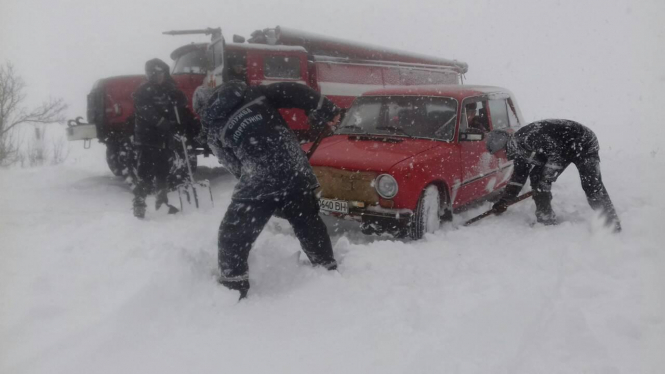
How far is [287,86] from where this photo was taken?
308 cm

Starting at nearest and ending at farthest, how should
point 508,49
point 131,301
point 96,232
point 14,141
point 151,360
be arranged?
point 151,360
point 131,301
point 96,232
point 14,141
point 508,49

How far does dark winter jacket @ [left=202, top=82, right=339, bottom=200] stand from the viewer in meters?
2.91

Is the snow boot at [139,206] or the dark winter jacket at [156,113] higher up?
the dark winter jacket at [156,113]

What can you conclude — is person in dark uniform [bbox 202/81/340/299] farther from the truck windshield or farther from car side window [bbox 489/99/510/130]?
the truck windshield

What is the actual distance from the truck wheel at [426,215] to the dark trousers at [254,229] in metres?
1.18

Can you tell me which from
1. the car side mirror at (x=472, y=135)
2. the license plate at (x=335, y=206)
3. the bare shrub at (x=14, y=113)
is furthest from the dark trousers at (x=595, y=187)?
the bare shrub at (x=14, y=113)

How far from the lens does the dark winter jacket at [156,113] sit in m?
5.08

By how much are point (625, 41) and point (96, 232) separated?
73.4ft

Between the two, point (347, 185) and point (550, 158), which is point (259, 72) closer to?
point (347, 185)

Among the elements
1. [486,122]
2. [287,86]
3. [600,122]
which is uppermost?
[287,86]

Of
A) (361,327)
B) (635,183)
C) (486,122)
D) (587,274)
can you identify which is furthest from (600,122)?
(361,327)

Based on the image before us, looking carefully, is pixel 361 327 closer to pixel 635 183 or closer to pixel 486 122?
pixel 486 122

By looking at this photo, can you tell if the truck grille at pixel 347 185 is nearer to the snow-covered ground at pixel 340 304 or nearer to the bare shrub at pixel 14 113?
the snow-covered ground at pixel 340 304

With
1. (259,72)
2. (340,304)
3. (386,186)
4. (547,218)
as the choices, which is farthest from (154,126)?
(547,218)
